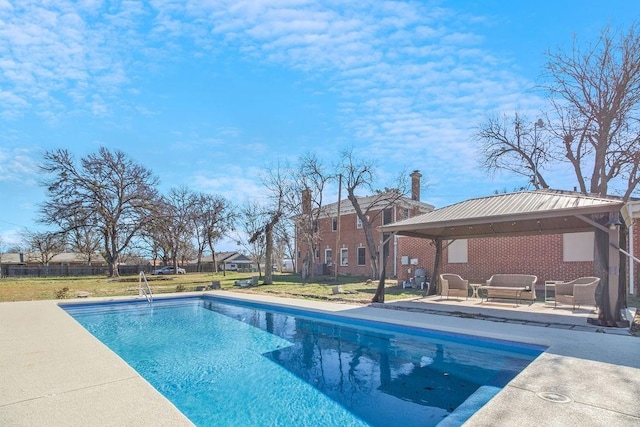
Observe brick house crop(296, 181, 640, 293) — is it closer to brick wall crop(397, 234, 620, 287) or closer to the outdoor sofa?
brick wall crop(397, 234, 620, 287)

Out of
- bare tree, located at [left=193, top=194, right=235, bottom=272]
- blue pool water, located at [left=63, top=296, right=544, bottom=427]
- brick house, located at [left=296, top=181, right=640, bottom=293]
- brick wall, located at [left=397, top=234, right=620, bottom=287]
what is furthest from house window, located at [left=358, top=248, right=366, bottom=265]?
bare tree, located at [left=193, top=194, right=235, bottom=272]

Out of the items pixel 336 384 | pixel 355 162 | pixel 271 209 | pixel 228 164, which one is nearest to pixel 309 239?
pixel 271 209

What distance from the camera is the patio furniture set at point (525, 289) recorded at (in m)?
8.55

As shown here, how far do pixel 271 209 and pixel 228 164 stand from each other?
3.98 metres

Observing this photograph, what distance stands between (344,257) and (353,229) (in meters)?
2.24

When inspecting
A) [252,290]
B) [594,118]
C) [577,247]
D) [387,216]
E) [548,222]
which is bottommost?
[252,290]

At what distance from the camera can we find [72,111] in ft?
41.3

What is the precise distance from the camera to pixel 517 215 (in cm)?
810

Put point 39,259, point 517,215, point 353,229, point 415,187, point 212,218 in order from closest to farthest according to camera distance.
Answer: point 517,215 < point 415,187 < point 353,229 < point 212,218 < point 39,259

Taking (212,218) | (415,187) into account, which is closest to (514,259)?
(415,187)

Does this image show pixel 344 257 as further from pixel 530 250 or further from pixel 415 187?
pixel 530 250

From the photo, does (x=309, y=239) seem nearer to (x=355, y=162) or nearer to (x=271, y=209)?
(x=271, y=209)

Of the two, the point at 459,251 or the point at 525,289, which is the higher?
the point at 459,251

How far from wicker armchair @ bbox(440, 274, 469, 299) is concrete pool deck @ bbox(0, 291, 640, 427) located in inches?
150
